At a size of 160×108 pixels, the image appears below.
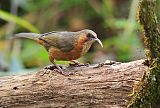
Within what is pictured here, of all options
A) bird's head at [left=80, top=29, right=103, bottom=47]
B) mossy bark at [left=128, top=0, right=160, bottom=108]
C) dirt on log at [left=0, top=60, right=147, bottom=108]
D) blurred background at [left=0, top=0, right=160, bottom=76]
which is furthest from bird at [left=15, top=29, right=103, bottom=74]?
blurred background at [left=0, top=0, right=160, bottom=76]

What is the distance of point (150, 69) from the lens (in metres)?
3.14

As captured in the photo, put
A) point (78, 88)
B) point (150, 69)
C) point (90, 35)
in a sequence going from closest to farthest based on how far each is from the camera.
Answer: point (150, 69), point (78, 88), point (90, 35)

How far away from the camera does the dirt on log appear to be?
3.29 m

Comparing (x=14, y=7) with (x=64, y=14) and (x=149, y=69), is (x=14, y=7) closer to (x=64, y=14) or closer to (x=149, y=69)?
(x=64, y=14)

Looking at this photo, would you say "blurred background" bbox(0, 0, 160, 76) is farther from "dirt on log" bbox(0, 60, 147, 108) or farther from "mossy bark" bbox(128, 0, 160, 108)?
"mossy bark" bbox(128, 0, 160, 108)

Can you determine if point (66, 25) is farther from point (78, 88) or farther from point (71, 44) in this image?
point (78, 88)

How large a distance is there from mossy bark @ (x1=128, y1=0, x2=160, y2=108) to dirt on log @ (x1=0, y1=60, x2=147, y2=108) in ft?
0.31

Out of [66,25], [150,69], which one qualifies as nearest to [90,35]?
[150,69]

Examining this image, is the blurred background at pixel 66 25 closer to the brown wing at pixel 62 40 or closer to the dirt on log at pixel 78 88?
the brown wing at pixel 62 40

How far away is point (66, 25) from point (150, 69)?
5077mm

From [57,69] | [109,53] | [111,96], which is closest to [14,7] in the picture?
[109,53]

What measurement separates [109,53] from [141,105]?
11.2ft

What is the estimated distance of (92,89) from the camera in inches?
131

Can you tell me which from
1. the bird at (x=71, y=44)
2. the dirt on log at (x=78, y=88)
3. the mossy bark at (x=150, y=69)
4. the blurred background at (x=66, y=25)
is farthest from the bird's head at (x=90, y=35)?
the blurred background at (x=66, y=25)
